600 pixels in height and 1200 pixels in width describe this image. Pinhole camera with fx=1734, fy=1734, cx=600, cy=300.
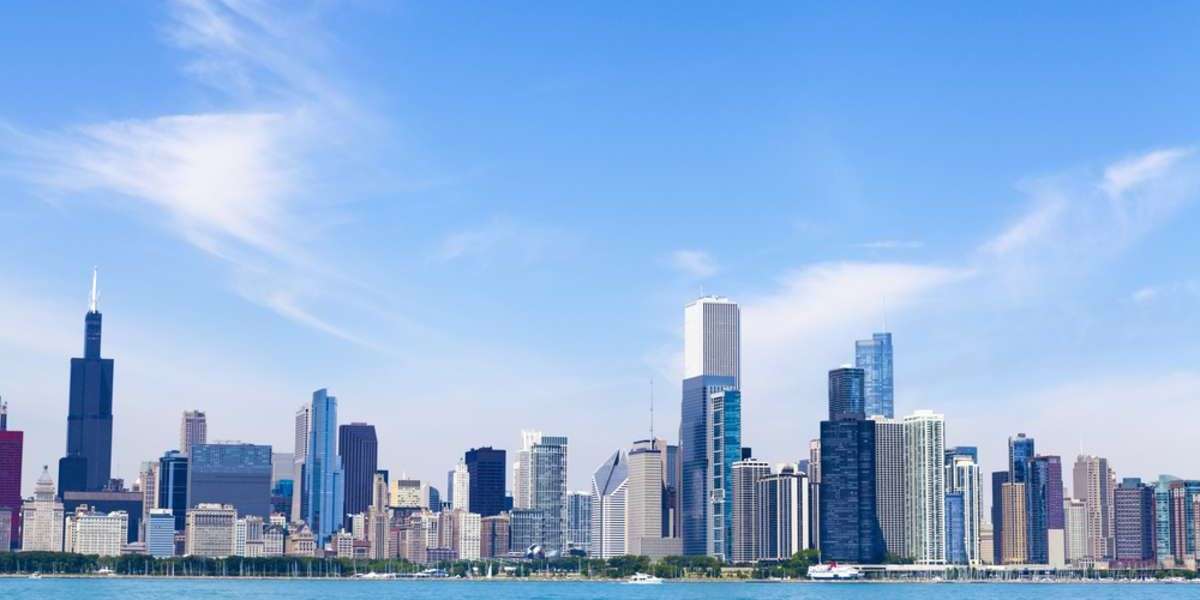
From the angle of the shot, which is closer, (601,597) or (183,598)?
(183,598)

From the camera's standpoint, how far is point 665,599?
7495 inches

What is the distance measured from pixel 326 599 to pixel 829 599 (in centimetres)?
5573

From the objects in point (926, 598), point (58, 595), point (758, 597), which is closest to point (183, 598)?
point (58, 595)

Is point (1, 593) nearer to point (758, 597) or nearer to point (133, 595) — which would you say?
point (133, 595)

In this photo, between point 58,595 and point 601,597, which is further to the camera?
point 601,597

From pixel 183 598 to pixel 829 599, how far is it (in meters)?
70.2

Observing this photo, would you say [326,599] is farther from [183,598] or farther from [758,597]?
[758,597]

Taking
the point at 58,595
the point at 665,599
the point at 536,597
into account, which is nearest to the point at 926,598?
the point at 665,599

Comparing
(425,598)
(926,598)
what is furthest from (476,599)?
(926,598)

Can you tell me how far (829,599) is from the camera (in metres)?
194

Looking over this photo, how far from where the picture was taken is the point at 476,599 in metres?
196

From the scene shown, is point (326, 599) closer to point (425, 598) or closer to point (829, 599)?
point (425, 598)

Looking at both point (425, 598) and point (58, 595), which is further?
point (425, 598)

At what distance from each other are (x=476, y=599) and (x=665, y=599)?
869 inches
